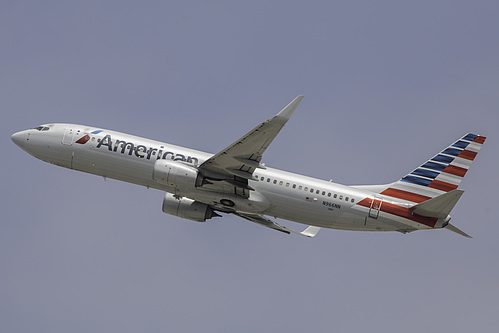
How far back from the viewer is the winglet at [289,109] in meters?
40.2

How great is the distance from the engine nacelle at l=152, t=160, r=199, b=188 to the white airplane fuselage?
77 centimetres

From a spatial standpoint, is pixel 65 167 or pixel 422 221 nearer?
pixel 422 221

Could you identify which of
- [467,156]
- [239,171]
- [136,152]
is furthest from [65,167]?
[467,156]

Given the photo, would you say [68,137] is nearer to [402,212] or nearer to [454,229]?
[402,212]

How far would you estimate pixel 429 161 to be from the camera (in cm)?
4997

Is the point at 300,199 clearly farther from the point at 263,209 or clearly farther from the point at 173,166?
the point at 173,166

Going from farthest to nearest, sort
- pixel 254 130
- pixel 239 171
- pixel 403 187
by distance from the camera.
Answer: pixel 403 187 → pixel 239 171 → pixel 254 130

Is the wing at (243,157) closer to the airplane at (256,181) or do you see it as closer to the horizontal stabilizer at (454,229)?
the airplane at (256,181)

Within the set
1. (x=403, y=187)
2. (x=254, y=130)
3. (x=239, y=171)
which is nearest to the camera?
(x=254, y=130)

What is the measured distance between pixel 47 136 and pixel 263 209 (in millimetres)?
16831

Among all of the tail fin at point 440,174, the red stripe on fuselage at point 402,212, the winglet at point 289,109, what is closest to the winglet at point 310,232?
the tail fin at point 440,174

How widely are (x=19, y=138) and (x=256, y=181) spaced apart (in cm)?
1853

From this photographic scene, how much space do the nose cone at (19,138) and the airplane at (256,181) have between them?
1.20 metres

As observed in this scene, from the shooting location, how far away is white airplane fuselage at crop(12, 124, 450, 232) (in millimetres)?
47250
